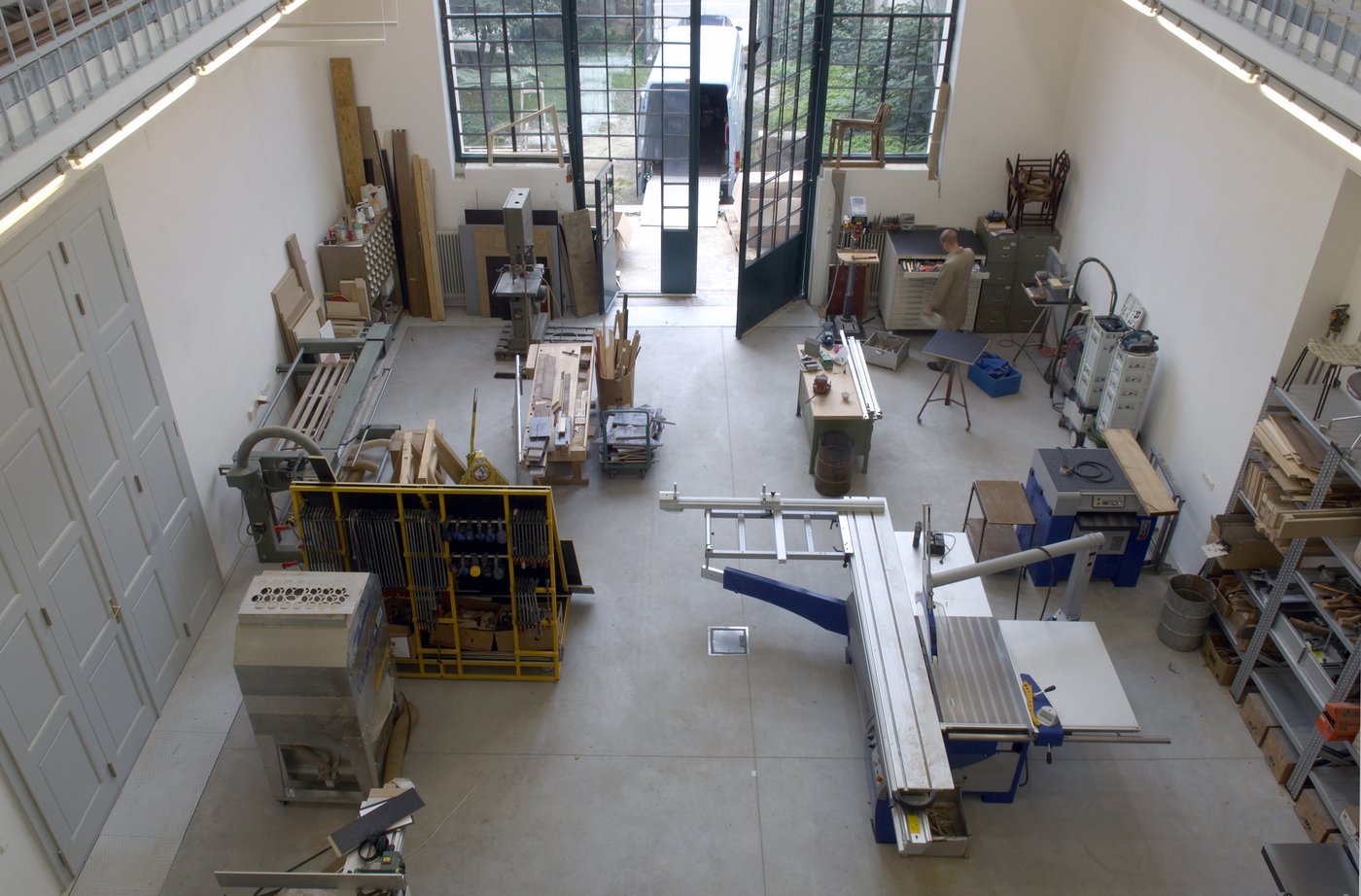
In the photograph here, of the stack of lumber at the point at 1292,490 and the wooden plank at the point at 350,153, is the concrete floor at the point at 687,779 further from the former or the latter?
the wooden plank at the point at 350,153

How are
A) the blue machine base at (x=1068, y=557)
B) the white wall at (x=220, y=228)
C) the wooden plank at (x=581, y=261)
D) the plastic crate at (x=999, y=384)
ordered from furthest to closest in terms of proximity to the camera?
the wooden plank at (x=581, y=261) → the plastic crate at (x=999, y=384) → the blue machine base at (x=1068, y=557) → the white wall at (x=220, y=228)

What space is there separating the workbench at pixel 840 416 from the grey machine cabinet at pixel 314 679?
4.37 m

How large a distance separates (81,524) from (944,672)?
5256 mm

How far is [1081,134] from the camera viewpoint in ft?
35.1

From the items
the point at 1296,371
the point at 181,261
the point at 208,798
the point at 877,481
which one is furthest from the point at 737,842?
the point at 181,261

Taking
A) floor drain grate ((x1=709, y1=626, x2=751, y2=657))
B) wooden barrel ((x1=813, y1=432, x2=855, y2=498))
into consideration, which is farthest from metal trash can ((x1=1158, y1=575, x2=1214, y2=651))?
floor drain grate ((x1=709, y1=626, x2=751, y2=657))

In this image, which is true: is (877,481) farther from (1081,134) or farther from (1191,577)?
(1081,134)

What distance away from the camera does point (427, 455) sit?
8.05 metres

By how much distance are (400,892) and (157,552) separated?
11.2 ft

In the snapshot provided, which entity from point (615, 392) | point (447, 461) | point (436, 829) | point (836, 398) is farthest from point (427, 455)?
point (836, 398)

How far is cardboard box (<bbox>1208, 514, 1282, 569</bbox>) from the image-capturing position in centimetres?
700

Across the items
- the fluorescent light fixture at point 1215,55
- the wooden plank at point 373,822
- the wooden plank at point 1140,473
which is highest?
the fluorescent light fixture at point 1215,55

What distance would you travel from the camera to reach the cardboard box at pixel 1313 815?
602cm

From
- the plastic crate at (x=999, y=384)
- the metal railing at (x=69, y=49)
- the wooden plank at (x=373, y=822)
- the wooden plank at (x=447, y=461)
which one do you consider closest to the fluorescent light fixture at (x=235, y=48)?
the metal railing at (x=69, y=49)
